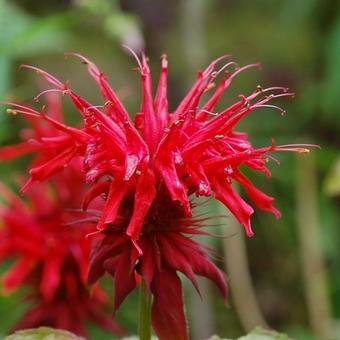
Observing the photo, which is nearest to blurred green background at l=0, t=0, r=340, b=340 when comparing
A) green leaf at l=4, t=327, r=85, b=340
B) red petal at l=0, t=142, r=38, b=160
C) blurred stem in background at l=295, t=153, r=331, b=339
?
blurred stem in background at l=295, t=153, r=331, b=339

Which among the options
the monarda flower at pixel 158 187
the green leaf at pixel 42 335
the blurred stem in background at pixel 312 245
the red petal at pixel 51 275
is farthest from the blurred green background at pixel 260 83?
the green leaf at pixel 42 335

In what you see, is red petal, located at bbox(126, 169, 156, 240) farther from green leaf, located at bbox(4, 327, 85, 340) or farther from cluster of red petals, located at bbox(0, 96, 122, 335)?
cluster of red petals, located at bbox(0, 96, 122, 335)

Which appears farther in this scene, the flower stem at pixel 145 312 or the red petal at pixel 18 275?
the red petal at pixel 18 275

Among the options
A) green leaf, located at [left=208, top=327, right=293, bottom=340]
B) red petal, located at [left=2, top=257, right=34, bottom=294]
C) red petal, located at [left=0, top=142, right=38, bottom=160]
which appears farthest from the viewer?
red petal, located at [left=2, top=257, right=34, bottom=294]

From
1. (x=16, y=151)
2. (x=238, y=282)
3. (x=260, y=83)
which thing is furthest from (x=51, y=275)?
(x=260, y=83)

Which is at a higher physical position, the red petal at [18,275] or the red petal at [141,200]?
the red petal at [141,200]

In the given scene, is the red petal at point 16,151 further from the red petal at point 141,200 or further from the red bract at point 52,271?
the red petal at point 141,200
